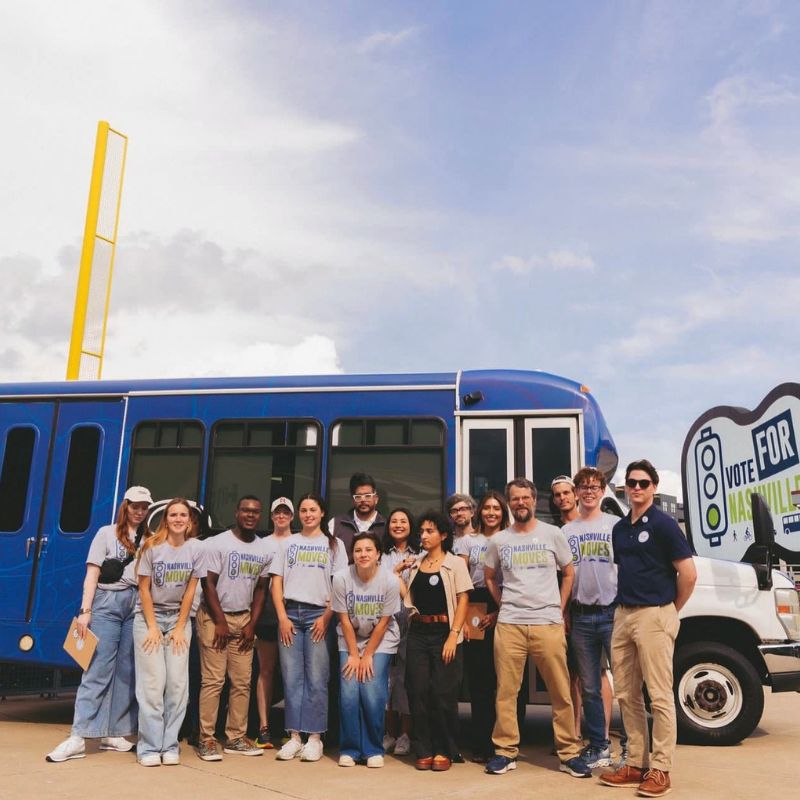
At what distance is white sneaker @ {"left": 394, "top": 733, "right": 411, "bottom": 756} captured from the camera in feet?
21.0

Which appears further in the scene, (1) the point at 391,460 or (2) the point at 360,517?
(1) the point at 391,460

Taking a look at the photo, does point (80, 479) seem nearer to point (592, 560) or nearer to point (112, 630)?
point (112, 630)

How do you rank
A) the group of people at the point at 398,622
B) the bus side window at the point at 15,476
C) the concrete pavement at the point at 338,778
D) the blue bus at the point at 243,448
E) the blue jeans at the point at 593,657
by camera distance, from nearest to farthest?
the concrete pavement at the point at 338,778
the group of people at the point at 398,622
the blue jeans at the point at 593,657
the blue bus at the point at 243,448
the bus side window at the point at 15,476

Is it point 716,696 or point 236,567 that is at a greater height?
point 236,567

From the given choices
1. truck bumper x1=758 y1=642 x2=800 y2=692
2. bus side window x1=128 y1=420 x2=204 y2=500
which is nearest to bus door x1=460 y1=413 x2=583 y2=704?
truck bumper x1=758 y1=642 x2=800 y2=692

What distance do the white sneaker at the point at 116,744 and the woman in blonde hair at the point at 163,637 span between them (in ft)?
1.60

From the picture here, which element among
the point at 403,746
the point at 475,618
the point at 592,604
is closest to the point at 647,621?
the point at 592,604

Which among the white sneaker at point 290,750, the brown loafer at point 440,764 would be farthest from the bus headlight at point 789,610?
the white sneaker at point 290,750

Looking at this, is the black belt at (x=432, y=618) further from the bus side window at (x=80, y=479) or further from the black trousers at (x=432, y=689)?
the bus side window at (x=80, y=479)

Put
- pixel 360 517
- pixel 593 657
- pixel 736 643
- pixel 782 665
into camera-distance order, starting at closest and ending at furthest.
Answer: pixel 593 657 → pixel 360 517 → pixel 782 665 → pixel 736 643

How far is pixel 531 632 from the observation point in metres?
5.77

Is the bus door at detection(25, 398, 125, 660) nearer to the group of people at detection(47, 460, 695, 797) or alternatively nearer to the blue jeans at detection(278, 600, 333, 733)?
the group of people at detection(47, 460, 695, 797)

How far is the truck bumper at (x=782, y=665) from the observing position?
686 centimetres

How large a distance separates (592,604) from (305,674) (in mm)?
2218
